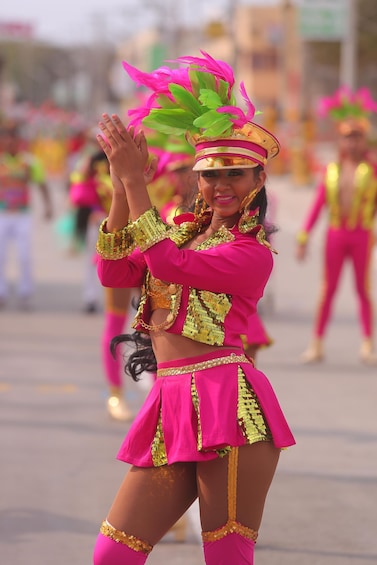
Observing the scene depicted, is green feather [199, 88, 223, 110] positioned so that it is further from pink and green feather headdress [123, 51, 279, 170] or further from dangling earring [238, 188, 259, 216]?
dangling earring [238, 188, 259, 216]

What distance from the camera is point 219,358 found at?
4184 millimetres

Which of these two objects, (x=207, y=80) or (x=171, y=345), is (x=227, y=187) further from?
(x=171, y=345)

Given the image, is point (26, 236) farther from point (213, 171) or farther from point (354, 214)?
point (213, 171)

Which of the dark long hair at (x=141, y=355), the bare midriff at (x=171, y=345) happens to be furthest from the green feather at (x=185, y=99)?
the dark long hair at (x=141, y=355)

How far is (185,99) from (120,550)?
1.48 meters

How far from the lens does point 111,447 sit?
25.8 feet

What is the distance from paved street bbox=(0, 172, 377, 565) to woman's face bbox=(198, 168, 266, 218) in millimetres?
2084

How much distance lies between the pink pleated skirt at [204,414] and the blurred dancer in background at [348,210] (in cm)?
665

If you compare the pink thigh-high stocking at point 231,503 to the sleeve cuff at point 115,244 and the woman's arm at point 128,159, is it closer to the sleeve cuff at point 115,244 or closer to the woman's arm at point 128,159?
the sleeve cuff at point 115,244

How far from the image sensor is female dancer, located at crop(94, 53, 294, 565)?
404 centimetres

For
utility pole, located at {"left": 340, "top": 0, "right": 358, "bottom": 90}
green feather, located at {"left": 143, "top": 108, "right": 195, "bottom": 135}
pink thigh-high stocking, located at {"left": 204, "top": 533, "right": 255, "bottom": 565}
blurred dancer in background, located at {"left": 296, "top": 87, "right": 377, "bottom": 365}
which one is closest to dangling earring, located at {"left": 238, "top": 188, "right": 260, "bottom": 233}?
green feather, located at {"left": 143, "top": 108, "right": 195, "bottom": 135}

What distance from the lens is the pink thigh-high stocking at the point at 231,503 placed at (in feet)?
13.4

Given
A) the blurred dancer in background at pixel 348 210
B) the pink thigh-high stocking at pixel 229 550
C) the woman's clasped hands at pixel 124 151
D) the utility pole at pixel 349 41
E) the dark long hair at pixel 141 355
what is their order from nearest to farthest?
the woman's clasped hands at pixel 124 151 < the pink thigh-high stocking at pixel 229 550 < the dark long hair at pixel 141 355 < the blurred dancer in background at pixel 348 210 < the utility pole at pixel 349 41

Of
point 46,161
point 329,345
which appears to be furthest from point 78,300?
point 46,161
